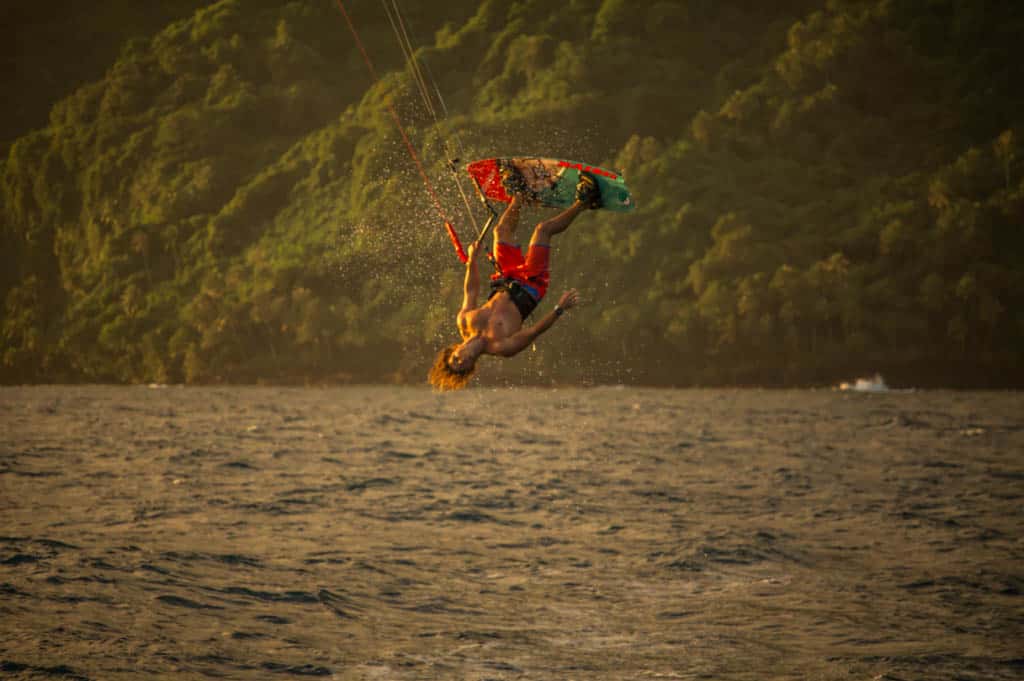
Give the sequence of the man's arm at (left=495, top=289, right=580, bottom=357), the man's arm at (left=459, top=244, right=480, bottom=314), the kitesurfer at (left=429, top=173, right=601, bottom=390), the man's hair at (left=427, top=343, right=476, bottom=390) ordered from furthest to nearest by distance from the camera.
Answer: the man's hair at (left=427, top=343, right=476, bottom=390) → the kitesurfer at (left=429, top=173, right=601, bottom=390) → the man's arm at (left=459, top=244, right=480, bottom=314) → the man's arm at (left=495, top=289, right=580, bottom=357)

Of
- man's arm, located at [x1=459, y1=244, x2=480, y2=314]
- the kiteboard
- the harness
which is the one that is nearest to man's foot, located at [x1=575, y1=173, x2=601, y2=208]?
the kiteboard

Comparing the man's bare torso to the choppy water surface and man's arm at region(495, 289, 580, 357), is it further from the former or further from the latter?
the choppy water surface

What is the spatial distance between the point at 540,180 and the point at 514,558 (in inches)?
1326

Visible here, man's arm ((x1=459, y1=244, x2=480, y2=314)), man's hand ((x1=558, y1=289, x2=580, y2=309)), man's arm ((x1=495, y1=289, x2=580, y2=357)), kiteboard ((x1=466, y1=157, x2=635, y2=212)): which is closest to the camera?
man's hand ((x1=558, y1=289, x2=580, y2=309))

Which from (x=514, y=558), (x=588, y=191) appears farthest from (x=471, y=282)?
(x=514, y=558)

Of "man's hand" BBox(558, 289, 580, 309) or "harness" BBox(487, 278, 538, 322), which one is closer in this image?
"man's hand" BBox(558, 289, 580, 309)

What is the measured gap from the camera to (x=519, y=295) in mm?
20812

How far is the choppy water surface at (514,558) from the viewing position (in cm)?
3947

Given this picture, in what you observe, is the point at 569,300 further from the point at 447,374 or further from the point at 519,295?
the point at 447,374

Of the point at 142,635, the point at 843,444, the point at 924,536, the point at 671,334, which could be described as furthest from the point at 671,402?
the point at 142,635

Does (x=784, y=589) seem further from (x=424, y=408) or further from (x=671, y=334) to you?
(x=671, y=334)

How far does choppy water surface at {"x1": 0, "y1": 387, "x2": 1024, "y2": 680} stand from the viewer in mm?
39469

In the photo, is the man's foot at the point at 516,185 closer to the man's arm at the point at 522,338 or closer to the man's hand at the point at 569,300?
the man's arm at the point at 522,338

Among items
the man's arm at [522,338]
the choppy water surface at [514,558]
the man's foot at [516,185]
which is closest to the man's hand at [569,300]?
the man's arm at [522,338]
